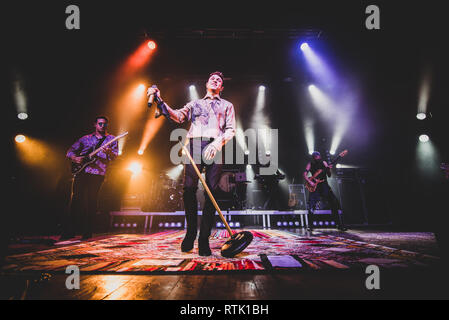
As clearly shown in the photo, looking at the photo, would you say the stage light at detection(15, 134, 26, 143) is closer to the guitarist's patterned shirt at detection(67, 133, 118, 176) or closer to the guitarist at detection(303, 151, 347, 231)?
the guitarist's patterned shirt at detection(67, 133, 118, 176)

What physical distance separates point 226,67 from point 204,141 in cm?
451

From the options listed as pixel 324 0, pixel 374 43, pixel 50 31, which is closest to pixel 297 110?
pixel 374 43

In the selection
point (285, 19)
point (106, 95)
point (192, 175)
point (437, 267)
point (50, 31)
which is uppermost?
point (285, 19)

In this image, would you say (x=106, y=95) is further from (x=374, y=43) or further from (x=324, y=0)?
(x=374, y=43)

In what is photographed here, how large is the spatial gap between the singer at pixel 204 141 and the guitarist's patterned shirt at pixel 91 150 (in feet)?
7.85

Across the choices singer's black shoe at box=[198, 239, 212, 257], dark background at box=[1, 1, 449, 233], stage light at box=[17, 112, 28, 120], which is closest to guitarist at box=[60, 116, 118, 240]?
dark background at box=[1, 1, 449, 233]

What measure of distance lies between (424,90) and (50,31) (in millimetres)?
10769

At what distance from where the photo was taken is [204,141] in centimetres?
204

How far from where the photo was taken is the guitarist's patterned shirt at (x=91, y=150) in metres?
3.46

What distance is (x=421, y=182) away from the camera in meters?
7.12

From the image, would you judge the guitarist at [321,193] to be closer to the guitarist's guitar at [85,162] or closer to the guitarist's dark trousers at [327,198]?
the guitarist's dark trousers at [327,198]

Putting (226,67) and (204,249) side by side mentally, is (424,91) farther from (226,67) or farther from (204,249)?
(204,249)
